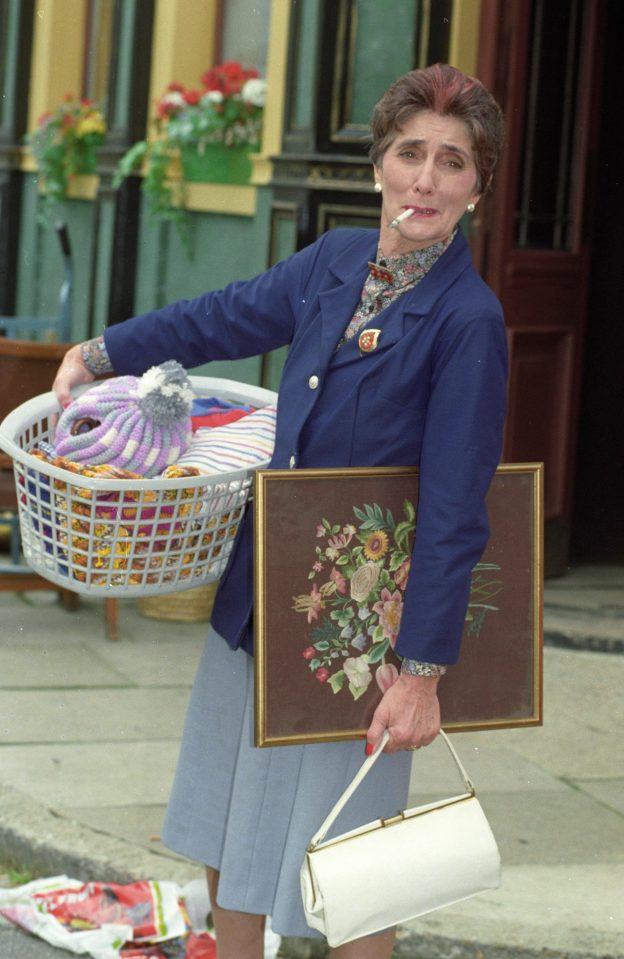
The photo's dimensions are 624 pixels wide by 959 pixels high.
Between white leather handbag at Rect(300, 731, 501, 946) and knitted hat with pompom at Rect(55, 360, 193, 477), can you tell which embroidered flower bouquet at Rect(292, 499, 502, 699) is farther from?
knitted hat with pompom at Rect(55, 360, 193, 477)

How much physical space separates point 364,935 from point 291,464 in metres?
0.83

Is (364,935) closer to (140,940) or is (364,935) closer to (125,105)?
(140,940)

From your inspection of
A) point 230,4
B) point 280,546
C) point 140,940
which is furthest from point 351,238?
point 230,4

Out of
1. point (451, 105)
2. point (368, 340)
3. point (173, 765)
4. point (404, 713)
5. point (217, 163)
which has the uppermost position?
point (217, 163)

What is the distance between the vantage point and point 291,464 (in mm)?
2900

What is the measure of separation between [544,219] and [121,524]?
4.56 metres

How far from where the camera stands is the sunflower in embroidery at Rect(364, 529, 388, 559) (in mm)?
2789

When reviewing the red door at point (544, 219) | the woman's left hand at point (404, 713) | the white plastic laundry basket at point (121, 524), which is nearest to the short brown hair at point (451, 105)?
the white plastic laundry basket at point (121, 524)

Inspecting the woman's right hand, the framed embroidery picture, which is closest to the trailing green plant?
the woman's right hand

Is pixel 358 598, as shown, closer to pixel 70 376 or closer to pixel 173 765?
pixel 70 376

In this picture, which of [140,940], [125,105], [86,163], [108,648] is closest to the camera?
[140,940]

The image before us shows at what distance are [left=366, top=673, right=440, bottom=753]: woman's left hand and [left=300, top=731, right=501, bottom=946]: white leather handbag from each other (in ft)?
0.08

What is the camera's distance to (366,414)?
9.29ft

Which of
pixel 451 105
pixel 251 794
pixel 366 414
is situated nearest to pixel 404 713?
pixel 251 794
